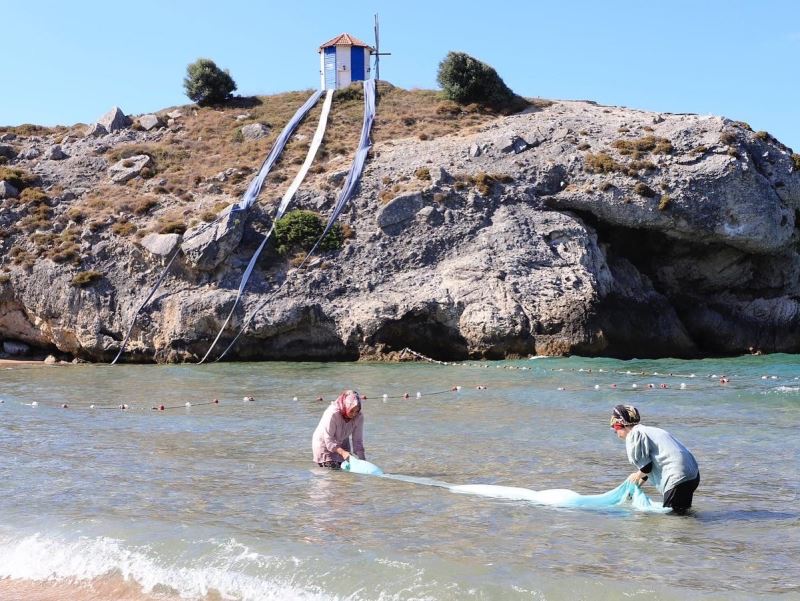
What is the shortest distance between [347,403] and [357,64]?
47139 millimetres

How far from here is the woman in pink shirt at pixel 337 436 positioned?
42.9ft

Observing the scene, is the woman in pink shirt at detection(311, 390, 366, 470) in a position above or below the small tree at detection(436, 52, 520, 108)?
below

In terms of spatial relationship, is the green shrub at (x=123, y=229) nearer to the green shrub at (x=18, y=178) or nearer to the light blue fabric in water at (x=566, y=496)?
the green shrub at (x=18, y=178)

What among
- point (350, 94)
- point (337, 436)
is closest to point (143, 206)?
point (350, 94)

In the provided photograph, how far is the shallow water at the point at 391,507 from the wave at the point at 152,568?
0.06 feet

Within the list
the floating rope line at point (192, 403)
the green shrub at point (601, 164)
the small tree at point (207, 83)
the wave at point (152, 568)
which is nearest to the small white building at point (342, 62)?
the small tree at point (207, 83)

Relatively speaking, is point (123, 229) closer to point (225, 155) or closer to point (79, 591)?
point (225, 155)

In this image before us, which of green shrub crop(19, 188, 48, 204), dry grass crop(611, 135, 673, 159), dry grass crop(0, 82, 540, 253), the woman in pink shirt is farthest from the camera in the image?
green shrub crop(19, 188, 48, 204)

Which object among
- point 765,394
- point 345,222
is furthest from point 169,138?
point 765,394

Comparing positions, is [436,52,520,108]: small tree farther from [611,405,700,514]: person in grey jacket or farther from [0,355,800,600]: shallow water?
[611,405,700,514]: person in grey jacket

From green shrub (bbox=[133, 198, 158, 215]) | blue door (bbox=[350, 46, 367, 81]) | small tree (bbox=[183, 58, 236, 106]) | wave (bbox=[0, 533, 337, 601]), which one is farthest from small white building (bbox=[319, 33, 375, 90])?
wave (bbox=[0, 533, 337, 601])

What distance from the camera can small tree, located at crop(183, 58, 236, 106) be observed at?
56.8 meters

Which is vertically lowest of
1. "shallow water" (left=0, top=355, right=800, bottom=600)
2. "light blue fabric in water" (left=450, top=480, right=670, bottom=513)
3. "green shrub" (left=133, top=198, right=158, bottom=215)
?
"shallow water" (left=0, top=355, right=800, bottom=600)

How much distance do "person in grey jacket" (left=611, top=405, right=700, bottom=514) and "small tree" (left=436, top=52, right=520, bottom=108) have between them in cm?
4116
